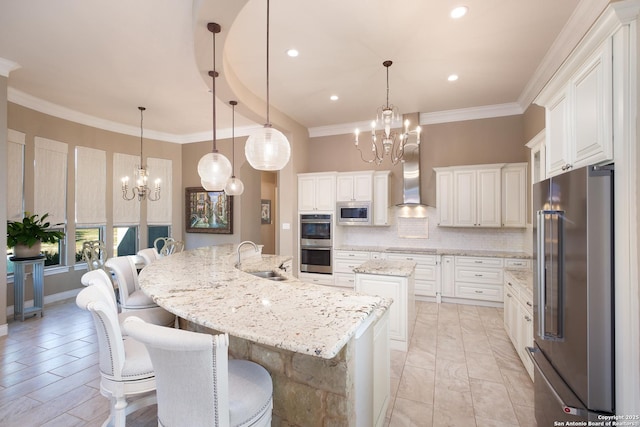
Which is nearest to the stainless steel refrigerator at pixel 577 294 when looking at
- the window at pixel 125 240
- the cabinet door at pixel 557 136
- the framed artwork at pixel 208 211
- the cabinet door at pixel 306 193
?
the cabinet door at pixel 557 136

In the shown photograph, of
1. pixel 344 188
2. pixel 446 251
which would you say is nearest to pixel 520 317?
pixel 446 251

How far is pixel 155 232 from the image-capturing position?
662cm

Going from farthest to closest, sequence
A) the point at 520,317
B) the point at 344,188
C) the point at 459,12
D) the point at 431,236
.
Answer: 1. the point at 344,188
2. the point at 431,236
3. the point at 520,317
4. the point at 459,12

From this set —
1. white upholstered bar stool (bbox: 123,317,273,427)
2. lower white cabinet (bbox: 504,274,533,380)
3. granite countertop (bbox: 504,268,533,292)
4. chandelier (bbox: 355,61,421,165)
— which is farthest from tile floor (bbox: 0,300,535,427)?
chandelier (bbox: 355,61,421,165)

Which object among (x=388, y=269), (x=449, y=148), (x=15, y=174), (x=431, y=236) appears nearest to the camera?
(x=388, y=269)

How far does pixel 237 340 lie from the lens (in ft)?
5.56

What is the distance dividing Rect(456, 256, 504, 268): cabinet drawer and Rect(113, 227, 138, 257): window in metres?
6.47

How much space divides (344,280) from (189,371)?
459 centimetres

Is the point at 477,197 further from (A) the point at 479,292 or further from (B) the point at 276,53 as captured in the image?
(B) the point at 276,53

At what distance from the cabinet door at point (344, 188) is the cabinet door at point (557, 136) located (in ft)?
11.9

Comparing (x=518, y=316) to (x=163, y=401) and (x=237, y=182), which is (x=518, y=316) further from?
(x=237, y=182)

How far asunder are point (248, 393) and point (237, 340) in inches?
18.9

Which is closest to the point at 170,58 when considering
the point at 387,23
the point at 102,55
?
the point at 102,55

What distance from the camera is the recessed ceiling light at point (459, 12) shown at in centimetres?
258
